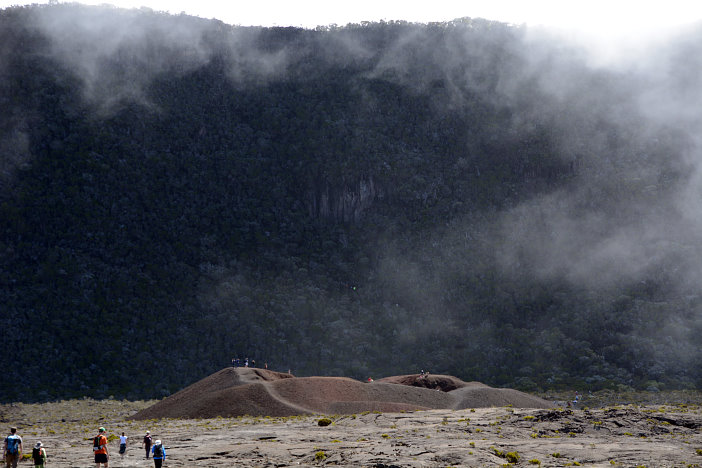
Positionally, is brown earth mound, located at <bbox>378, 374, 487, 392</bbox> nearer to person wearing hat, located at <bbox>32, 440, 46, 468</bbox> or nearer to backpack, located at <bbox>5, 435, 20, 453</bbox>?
person wearing hat, located at <bbox>32, 440, 46, 468</bbox>

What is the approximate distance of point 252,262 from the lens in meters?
154

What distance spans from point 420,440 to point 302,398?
27.4 meters

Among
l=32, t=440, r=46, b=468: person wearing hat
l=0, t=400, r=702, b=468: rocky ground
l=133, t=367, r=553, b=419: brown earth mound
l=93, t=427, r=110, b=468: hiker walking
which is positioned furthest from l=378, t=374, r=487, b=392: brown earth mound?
l=32, t=440, r=46, b=468: person wearing hat

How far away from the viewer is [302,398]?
7425 centimetres

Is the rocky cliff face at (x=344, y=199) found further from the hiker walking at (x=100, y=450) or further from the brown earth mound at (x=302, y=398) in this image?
the hiker walking at (x=100, y=450)

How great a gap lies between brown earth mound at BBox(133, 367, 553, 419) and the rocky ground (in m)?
4.30

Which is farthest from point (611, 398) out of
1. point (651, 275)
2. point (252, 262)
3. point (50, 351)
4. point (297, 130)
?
point (297, 130)

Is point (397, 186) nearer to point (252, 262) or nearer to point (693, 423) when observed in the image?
point (252, 262)

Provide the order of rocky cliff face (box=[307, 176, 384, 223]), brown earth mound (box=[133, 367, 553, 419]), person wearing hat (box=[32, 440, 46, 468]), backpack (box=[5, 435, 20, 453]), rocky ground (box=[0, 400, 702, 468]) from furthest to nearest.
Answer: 1. rocky cliff face (box=[307, 176, 384, 223])
2. brown earth mound (box=[133, 367, 553, 419])
3. rocky ground (box=[0, 400, 702, 468])
4. person wearing hat (box=[32, 440, 46, 468])
5. backpack (box=[5, 435, 20, 453])

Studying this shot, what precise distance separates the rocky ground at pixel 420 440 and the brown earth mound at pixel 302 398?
4.30m

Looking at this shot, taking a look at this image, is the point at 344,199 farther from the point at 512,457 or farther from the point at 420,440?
the point at 512,457

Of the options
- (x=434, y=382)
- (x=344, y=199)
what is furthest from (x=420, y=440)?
(x=344, y=199)

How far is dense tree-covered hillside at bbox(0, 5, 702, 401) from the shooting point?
131875 mm

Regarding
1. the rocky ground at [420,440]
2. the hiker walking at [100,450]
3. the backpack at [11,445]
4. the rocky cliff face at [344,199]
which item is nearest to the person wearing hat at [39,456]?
the backpack at [11,445]
